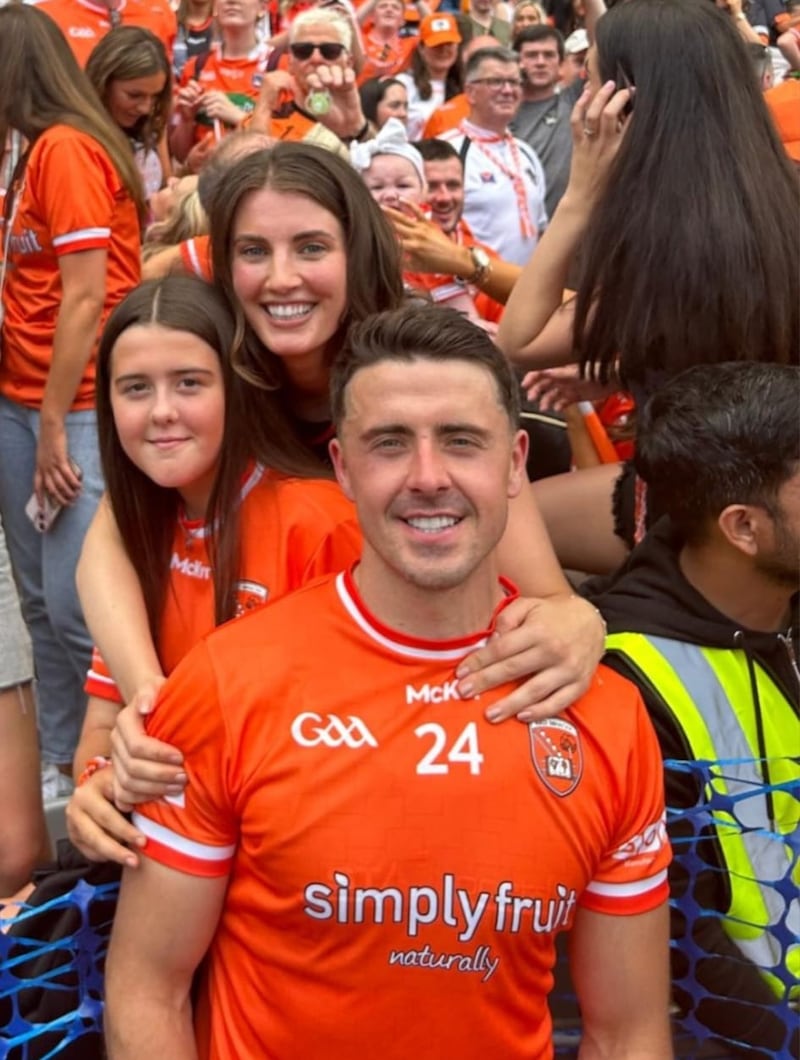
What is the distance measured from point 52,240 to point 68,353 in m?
0.36

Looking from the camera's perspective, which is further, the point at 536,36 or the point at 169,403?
the point at 536,36

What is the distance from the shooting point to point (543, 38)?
7.97 meters

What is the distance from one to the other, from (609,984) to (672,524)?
96 cm

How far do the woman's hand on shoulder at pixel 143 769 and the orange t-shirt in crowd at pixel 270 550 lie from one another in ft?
1.48

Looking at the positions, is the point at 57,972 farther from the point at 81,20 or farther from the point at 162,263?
the point at 81,20

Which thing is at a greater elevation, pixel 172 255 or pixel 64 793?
pixel 172 255

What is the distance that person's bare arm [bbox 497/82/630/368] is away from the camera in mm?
2873

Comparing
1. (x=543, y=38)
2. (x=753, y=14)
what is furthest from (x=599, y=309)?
(x=753, y=14)

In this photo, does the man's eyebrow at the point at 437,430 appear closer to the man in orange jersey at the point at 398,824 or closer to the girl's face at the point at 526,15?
the man in orange jersey at the point at 398,824

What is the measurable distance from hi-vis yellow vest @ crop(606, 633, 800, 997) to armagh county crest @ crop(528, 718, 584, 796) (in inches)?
16.3

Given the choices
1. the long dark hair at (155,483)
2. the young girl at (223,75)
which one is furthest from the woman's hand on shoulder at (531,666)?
the young girl at (223,75)

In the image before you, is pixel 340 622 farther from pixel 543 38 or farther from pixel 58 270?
pixel 543 38

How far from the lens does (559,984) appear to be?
2.44 m

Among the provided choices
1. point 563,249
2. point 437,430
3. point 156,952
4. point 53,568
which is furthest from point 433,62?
point 156,952
